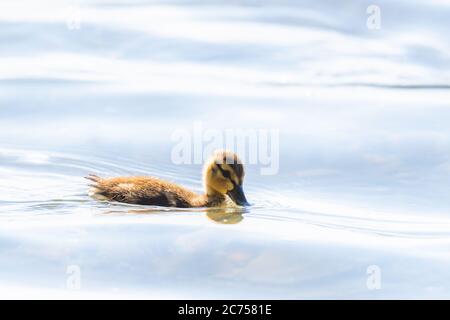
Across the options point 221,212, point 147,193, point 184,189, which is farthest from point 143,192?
point 221,212

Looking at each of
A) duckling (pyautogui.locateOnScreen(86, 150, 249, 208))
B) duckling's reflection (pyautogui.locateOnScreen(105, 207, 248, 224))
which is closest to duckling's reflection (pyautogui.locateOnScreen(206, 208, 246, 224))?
duckling's reflection (pyautogui.locateOnScreen(105, 207, 248, 224))

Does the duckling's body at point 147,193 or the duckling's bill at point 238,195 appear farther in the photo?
the duckling's bill at point 238,195

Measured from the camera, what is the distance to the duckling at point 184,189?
28.8 ft

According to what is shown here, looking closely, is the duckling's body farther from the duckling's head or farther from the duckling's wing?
the duckling's head

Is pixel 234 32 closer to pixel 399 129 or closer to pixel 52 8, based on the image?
pixel 52 8

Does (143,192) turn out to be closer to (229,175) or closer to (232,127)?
(229,175)

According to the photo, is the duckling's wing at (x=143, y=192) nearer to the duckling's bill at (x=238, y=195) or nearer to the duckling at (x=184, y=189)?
the duckling at (x=184, y=189)

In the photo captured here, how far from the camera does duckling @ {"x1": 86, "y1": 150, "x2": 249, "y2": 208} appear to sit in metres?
8.77

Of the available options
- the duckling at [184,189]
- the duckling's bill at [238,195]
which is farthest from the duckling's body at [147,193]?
the duckling's bill at [238,195]

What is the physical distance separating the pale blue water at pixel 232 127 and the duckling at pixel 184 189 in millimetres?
148

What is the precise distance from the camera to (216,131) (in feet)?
32.9

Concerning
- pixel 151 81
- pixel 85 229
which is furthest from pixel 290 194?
pixel 151 81

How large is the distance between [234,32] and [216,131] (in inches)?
127

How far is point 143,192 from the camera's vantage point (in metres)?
8.84
